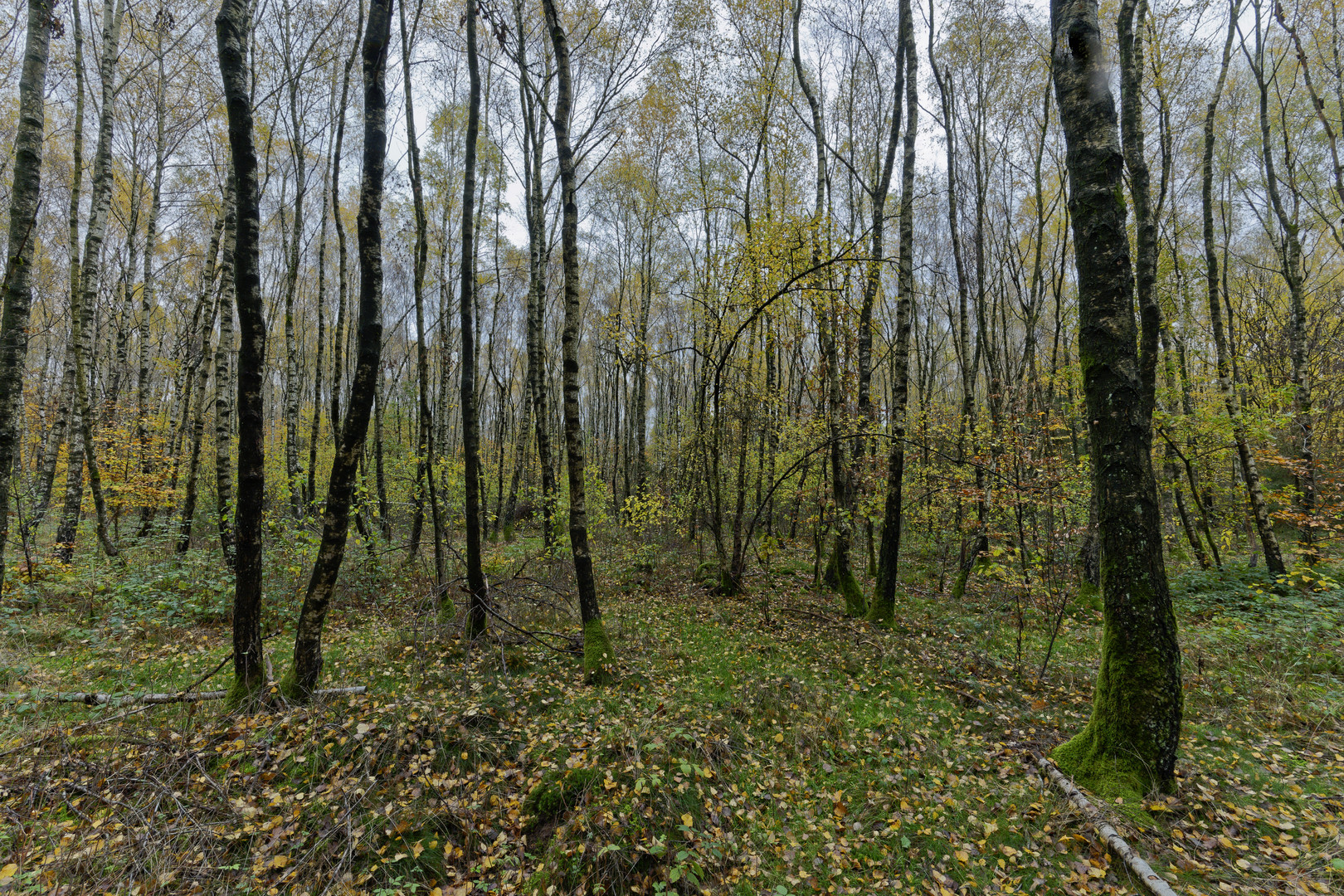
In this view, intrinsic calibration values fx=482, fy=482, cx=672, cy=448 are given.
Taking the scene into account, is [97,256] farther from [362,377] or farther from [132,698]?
[132,698]

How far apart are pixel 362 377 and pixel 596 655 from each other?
3.84m

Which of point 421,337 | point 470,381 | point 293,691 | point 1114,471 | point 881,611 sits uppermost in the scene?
point 421,337

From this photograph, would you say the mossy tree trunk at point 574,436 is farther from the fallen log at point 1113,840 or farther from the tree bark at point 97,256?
the tree bark at point 97,256

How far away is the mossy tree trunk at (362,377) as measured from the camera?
14.6 ft

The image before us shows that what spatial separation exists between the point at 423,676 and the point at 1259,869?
6.60 meters

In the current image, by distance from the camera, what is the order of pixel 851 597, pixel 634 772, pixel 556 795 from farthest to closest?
pixel 851 597 → pixel 634 772 → pixel 556 795

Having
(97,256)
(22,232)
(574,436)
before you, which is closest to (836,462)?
(574,436)

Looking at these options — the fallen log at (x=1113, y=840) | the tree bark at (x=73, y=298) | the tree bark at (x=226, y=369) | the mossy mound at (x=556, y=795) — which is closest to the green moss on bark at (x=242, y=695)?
the mossy mound at (x=556, y=795)

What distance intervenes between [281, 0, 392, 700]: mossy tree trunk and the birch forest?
5 cm

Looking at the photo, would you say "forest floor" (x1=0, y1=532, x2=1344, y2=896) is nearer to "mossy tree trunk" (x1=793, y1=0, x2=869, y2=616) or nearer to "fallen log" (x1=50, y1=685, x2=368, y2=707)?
"fallen log" (x1=50, y1=685, x2=368, y2=707)

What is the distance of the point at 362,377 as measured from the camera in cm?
455

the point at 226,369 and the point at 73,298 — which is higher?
the point at 73,298

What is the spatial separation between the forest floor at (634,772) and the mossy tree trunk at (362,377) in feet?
1.75

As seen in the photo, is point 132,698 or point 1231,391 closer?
point 132,698
